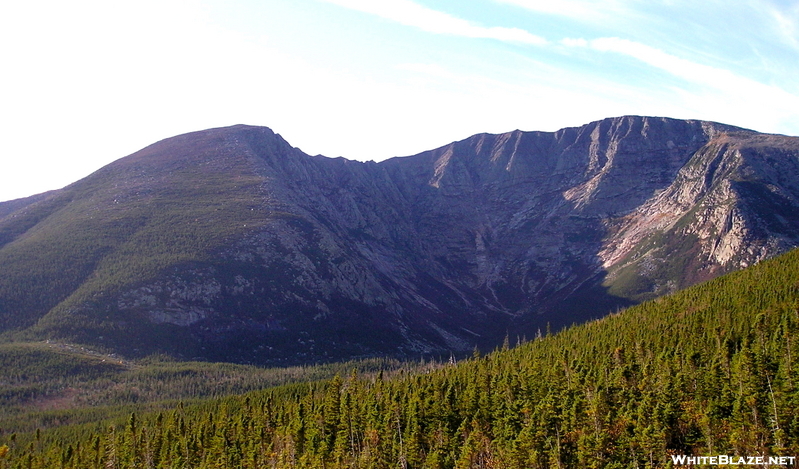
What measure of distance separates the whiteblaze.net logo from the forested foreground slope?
1940 mm

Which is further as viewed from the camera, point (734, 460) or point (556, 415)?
point (556, 415)

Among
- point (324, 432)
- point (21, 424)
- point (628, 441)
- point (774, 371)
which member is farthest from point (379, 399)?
point (21, 424)

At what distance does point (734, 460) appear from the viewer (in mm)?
74250

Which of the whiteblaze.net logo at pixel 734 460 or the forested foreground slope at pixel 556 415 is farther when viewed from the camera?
the forested foreground slope at pixel 556 415

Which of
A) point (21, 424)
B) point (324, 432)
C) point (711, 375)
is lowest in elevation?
point (21, 424)

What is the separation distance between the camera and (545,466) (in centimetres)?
9062

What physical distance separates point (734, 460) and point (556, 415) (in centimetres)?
3040

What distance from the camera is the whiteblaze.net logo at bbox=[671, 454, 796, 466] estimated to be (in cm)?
7325

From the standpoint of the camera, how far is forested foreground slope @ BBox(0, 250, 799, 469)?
88250mm

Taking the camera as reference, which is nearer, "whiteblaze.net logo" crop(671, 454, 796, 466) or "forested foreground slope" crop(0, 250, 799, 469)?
"whiteblaze.net logo" crop(671, 454, 796, 466)

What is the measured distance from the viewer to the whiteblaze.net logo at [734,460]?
7325 cm

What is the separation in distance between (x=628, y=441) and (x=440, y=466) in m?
26.9

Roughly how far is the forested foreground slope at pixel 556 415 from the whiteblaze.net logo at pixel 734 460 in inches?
76.4

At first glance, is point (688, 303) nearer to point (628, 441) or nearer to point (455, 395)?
point (455, 395)
